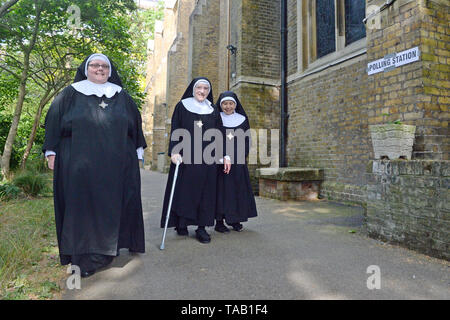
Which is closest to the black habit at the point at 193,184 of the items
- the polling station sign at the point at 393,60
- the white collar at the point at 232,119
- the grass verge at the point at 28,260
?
the white collar at the point at 232,119

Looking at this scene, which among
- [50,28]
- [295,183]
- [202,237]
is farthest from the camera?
[50,28]

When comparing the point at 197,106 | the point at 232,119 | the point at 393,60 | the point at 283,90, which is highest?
the point at 283,90

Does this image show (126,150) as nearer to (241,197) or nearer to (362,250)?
(241,197)

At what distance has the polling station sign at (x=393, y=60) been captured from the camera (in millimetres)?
3436

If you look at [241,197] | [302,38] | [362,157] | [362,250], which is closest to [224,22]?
[302,38]

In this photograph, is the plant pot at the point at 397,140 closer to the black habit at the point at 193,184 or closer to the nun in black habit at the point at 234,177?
the nun in black habit at the point at 234,177

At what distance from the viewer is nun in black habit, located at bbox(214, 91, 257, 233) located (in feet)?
13.8

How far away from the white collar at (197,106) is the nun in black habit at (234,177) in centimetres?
39

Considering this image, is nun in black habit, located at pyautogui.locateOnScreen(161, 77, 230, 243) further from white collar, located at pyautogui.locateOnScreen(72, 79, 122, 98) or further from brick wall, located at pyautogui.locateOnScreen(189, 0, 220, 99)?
brick wall, located at pyautogui.locateOnScreen(189, 0, 220, 99)

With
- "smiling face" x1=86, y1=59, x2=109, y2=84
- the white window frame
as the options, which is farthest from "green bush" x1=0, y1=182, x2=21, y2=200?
the white window frame

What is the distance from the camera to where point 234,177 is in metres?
4.35

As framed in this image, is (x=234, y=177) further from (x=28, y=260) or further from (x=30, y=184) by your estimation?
(x=30, y=184)

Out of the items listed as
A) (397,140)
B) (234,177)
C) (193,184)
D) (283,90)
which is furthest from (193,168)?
(283,90)

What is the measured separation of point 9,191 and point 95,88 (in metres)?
5.19
